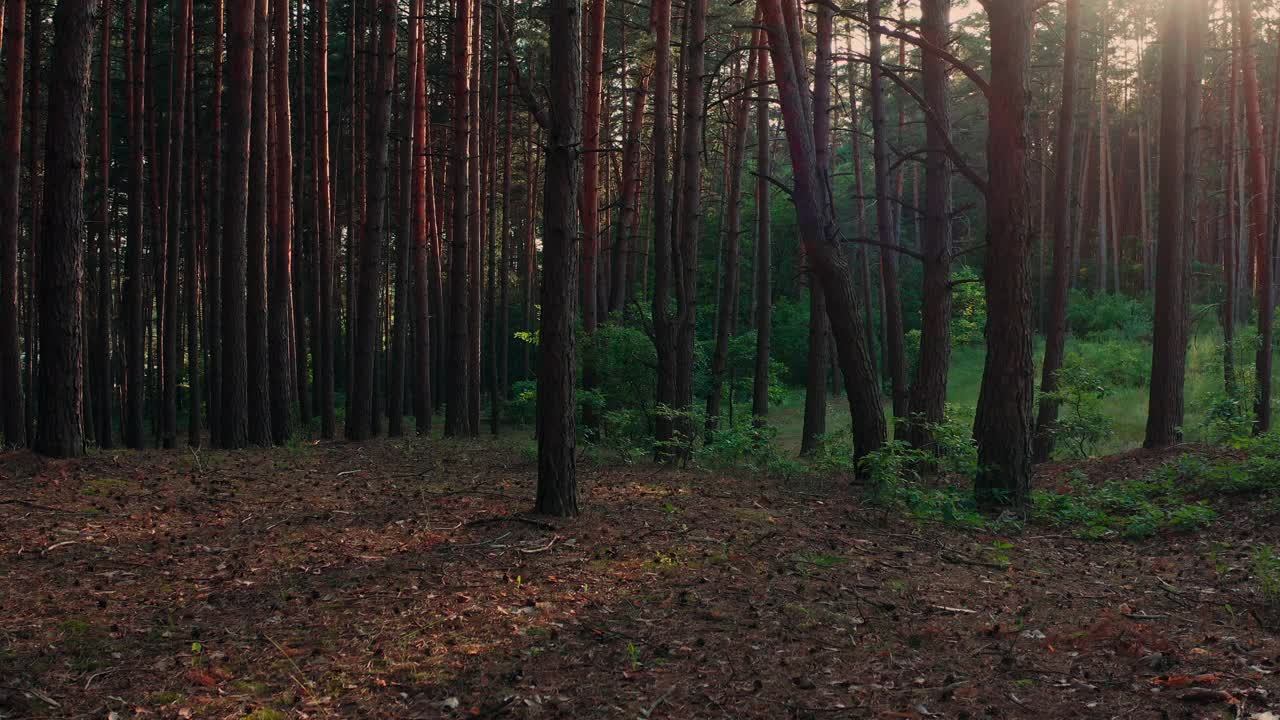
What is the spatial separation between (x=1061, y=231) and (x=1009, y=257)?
6.98 m

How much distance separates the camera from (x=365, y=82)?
2306cm

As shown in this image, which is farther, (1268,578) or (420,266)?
(420,266)

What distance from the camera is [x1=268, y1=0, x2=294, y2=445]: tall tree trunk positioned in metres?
14.9

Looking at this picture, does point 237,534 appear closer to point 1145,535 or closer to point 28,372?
point 1145,535

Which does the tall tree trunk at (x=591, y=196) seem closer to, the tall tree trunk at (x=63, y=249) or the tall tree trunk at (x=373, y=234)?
the tall tree trunk at (x=373, y=234)

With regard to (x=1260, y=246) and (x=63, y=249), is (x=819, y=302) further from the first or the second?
(x=63, y=249)

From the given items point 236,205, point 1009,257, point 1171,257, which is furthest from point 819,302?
point 236,205

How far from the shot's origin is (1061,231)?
48.0 ft

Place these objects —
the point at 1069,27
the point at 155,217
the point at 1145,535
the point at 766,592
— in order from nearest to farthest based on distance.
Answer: the point at 766,592 < the point at 1145,535 < the point at 1069,27 < the point at 155,217

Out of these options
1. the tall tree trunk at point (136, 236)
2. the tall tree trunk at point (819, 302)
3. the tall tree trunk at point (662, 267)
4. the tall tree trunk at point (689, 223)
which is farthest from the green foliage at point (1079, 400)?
the tall tree trunk at point (136, 236)

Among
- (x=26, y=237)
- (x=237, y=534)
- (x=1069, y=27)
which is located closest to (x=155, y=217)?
(x=26, y=237)

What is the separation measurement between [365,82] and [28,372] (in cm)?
1181

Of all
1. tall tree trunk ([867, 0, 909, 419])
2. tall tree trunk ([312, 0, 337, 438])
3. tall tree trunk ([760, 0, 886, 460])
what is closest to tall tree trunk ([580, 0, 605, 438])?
tall tree trunk ([867, 0, 909, 419])

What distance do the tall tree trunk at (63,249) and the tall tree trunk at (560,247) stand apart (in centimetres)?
507
